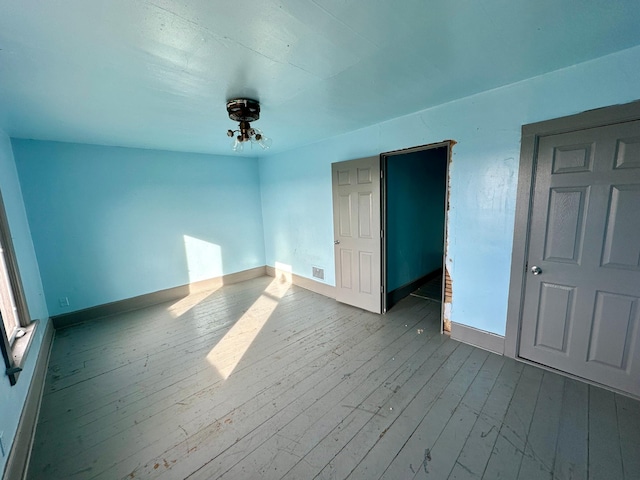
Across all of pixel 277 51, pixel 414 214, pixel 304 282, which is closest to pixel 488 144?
pixel 414 214

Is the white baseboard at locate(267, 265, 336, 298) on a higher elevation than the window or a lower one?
lower

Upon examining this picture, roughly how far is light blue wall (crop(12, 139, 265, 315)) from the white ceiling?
0.99 metres

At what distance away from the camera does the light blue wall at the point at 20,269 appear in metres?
1.56

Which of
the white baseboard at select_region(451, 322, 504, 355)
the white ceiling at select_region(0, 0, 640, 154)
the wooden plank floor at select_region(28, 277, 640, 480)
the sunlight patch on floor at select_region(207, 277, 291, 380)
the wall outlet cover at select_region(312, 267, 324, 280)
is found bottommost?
the wooden plank floor at select_region(28, 277, 640, 480)

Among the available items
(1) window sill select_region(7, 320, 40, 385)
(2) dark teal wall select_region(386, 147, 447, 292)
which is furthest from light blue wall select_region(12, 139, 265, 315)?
(2) dark teal wall select_region(386, 147, 447, 292)

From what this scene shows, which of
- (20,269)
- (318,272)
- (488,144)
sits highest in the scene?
(488,144)

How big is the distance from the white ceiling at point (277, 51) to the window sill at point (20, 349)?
1.87 m

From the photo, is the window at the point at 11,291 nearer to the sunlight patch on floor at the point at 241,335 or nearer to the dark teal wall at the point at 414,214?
the sunlight patch on floor at the point at 241,335

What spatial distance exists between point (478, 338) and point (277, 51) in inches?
117

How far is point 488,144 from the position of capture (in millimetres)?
2260

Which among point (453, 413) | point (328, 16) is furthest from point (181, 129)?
point (453, 413)

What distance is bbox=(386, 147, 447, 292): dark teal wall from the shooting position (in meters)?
3.58

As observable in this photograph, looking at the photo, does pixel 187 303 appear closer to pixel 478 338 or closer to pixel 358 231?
pixel 358 231

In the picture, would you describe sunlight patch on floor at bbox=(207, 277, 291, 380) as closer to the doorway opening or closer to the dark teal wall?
the doorway opening
